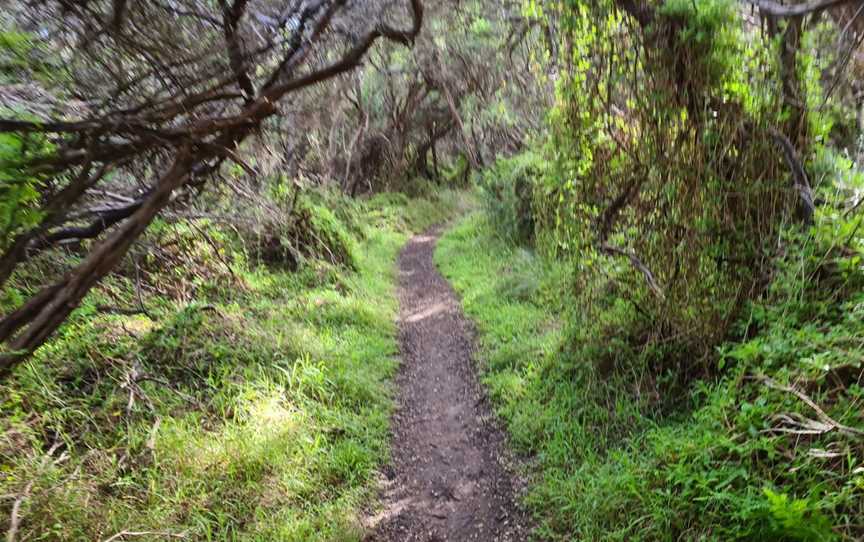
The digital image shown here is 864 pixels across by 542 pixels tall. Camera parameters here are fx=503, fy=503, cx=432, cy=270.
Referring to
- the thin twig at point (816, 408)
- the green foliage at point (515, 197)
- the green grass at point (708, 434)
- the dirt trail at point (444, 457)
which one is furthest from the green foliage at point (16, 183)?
the green foliage at point (515, 197)

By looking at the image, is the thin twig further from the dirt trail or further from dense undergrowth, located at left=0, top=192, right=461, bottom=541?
dense undergrowth, located at left=0, top=192, right=461, bottom=541

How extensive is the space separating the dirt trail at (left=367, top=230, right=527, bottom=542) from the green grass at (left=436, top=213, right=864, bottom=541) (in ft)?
0.93

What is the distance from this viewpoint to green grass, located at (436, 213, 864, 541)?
263 cm

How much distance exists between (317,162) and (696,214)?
13914 mm

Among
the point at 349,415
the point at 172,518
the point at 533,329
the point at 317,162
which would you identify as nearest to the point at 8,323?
the point at 172,518

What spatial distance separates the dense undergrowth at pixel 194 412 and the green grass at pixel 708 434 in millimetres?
1678

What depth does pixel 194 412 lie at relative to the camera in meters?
4.71

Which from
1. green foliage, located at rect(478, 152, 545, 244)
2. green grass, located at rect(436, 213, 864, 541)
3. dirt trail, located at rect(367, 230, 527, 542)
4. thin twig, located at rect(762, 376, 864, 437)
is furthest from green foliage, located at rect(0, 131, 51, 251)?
green foliage, located at rect(478, 152, 545, 244)

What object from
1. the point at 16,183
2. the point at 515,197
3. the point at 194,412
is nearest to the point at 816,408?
the point at 16,183

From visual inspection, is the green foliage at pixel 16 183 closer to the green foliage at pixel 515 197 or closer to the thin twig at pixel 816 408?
the thin twig at pixel 816 408

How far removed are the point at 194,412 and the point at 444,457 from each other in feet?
7.82

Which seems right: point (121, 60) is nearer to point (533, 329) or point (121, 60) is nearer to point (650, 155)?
point (650, 155)

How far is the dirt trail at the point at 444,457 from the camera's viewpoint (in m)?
3.94

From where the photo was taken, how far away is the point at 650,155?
4.30 meters
